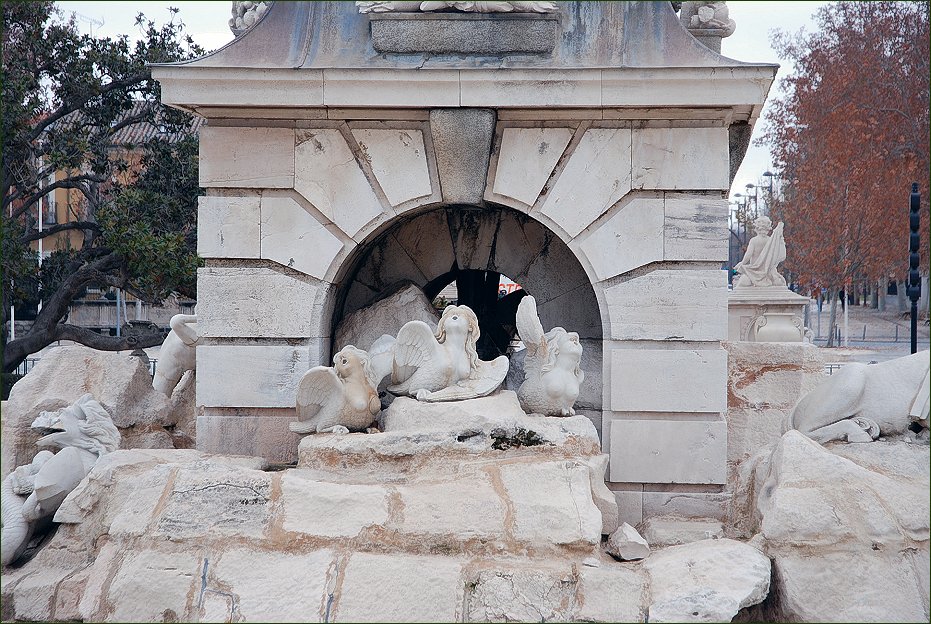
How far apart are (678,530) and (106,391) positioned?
13.0ft

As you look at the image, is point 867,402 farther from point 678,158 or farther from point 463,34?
point 463,34

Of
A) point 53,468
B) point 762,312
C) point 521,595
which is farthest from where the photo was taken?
point 762,312

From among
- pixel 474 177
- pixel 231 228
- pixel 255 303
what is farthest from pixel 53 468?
pixel 474 177

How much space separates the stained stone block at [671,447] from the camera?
587 centimetres

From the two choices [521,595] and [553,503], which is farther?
[553,503]

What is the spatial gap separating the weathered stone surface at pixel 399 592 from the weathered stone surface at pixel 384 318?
88.7 inches

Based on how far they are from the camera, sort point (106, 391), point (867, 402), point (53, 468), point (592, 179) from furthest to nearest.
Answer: point (106, 391)
point (592, 179)
point (867, 402)
point (53, 468)

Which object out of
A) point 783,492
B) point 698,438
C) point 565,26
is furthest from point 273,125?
point 783,492

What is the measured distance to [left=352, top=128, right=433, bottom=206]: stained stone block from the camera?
235 inches

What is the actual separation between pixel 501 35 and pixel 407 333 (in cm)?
197

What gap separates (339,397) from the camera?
532 centimetres

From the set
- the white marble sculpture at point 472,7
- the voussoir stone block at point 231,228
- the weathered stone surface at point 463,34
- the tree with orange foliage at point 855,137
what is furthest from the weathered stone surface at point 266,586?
the tree with orange foliage at point 855,137

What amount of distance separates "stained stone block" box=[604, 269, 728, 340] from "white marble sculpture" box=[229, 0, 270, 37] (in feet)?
10.2

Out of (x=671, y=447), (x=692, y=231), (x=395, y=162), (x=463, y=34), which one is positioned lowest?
(x=671, y=447)
